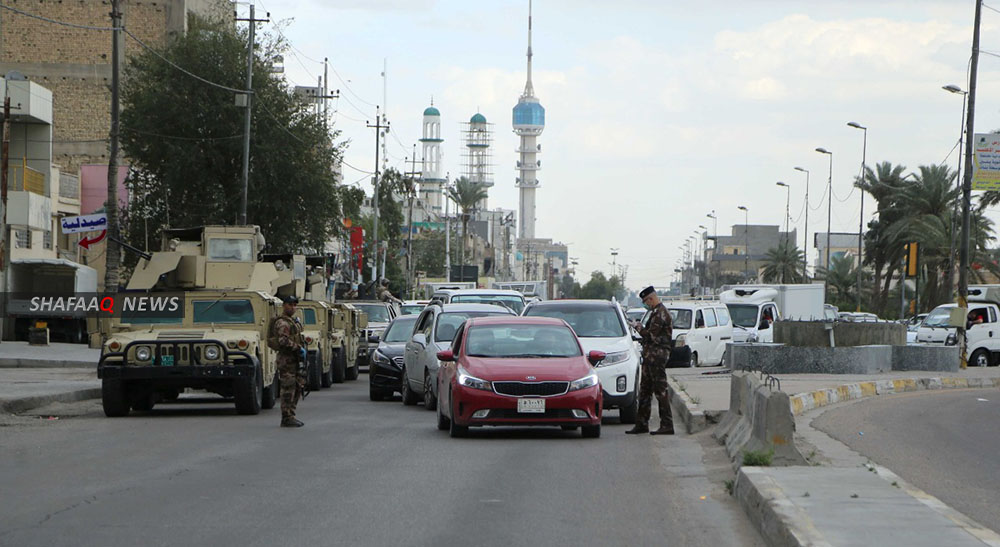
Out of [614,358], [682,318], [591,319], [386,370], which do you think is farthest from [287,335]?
[682,318]

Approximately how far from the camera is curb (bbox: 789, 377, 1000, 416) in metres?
21.0

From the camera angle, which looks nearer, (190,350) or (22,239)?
(190,350)

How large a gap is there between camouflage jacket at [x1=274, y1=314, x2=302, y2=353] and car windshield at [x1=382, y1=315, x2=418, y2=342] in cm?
732

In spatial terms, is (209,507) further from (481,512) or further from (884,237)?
(884,237)

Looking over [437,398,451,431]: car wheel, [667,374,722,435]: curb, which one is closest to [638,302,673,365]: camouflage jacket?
[667,374,722,435]: curb

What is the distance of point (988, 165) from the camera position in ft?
114

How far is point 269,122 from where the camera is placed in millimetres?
49125

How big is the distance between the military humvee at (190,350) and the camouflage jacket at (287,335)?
5.58 ft

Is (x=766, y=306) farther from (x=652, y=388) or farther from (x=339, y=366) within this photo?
(x=652, y=388)

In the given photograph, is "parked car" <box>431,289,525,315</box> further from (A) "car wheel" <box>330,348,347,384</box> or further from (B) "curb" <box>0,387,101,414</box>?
(B) "curb" <box>0,387,101,414</box>

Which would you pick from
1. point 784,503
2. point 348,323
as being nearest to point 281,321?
point 784,503

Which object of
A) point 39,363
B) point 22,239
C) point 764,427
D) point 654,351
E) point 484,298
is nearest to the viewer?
point 764,427

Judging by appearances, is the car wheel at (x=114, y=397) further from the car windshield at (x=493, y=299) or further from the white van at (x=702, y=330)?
the white van at (x=702, y=330)

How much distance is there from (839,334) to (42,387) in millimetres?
18234
